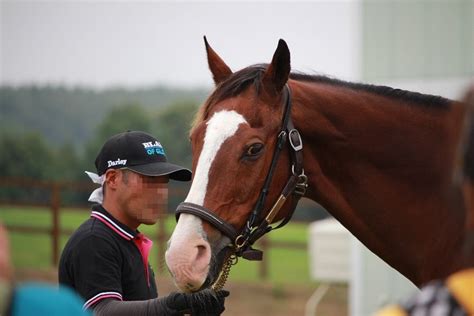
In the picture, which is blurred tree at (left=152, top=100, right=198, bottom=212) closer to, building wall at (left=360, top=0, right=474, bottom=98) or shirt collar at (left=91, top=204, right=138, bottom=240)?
building wall at (left=360, top=0, right=474, bottom=98)

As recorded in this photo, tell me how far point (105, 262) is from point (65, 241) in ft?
42.6

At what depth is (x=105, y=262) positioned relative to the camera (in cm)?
296

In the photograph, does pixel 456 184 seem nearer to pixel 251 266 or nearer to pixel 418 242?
pixel 418 242

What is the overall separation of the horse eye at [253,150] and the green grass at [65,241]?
11.6m

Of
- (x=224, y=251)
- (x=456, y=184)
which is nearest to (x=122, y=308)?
(x=224, y=251)

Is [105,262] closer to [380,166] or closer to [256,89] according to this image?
[256,89]

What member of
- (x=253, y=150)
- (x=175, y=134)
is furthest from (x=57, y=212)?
(x=253, y=150)

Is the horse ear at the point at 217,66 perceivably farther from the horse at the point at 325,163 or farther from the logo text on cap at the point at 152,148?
the logo text on cap at the point at 152,148

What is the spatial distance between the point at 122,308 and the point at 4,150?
46.2 feet

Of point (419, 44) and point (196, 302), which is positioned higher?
point (419, 44)

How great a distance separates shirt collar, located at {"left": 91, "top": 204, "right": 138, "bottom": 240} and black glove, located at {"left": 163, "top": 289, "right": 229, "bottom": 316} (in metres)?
0.39

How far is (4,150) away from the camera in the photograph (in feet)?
52.7

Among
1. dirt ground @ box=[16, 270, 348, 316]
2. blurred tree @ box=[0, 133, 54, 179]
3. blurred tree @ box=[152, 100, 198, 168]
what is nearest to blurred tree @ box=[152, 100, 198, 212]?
blurred tree @ box=[152, 100, 198, 168]

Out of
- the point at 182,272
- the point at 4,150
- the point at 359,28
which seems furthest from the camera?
the point at 4,150
